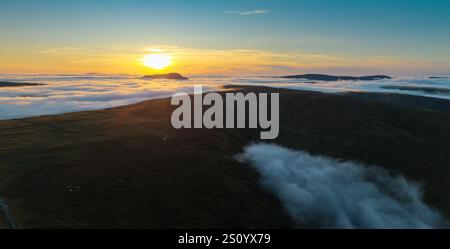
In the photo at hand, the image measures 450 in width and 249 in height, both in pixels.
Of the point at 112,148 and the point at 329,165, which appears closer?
the point at 112,148

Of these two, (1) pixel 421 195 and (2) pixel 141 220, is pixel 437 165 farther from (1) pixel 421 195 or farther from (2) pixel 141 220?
(2) pixel 141 220

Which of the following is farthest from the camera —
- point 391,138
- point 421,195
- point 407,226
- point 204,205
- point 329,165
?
point 391,138

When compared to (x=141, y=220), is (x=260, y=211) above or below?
below
